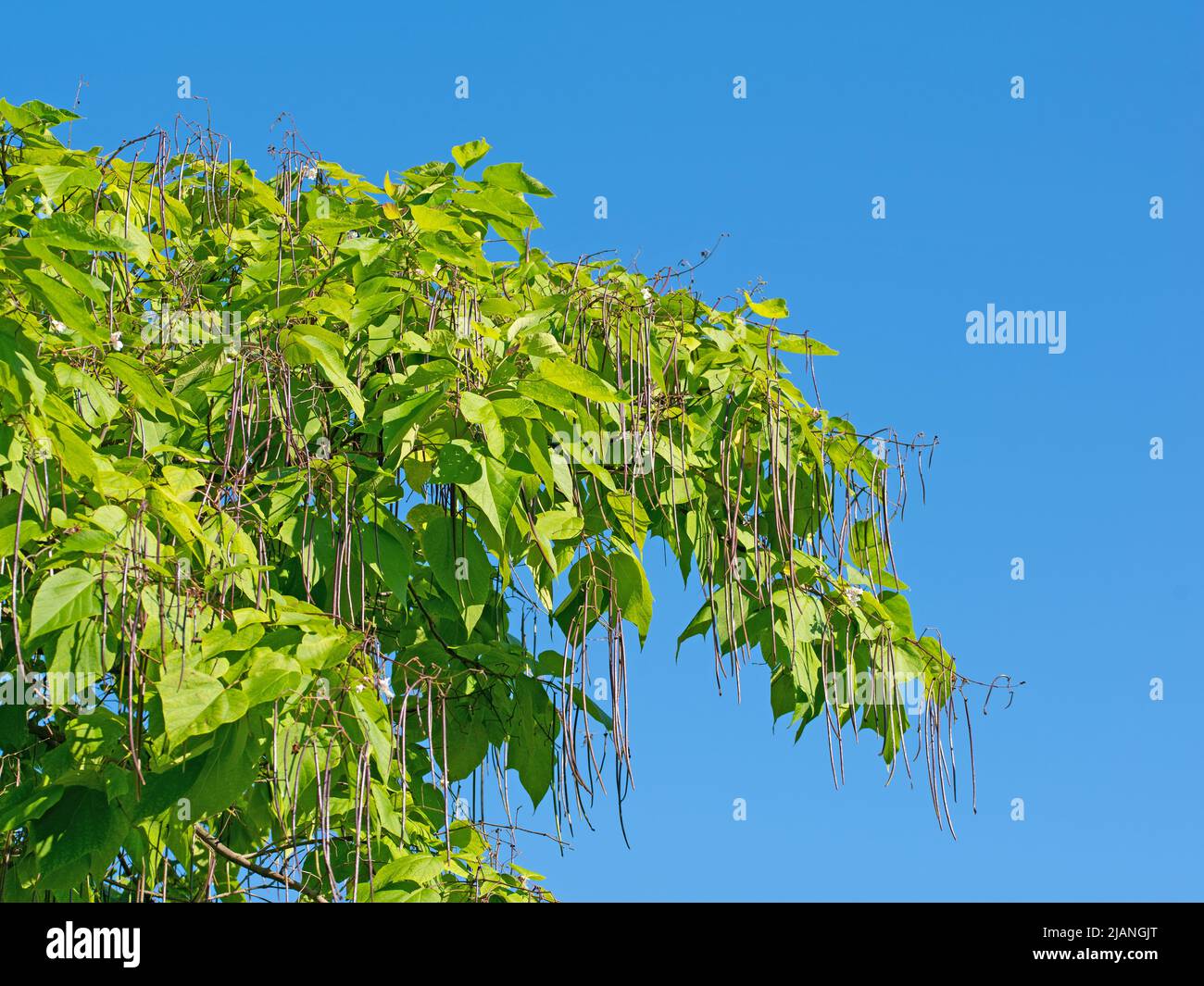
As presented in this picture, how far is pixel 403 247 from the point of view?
3.99m

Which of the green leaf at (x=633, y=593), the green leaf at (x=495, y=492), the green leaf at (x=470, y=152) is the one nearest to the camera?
the green leaf at (x=495, y=492)

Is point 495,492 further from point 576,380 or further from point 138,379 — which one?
point 138,379

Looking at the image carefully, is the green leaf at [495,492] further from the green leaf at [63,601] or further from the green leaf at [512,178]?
the green leaf at [512,178]

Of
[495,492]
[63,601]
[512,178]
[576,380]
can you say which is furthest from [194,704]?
[512,178]

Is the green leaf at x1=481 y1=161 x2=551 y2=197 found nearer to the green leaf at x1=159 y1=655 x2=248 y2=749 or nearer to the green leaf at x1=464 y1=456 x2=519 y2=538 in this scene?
the green leaf at x1=464 y1=456 x2=519 y2=538

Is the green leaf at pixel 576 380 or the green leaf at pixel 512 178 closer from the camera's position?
the green leaf at pixel 576 380

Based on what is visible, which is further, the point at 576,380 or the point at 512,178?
the point at 512,178

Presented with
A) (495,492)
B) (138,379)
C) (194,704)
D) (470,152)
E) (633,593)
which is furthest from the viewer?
(470,152)

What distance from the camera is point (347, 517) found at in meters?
3.67

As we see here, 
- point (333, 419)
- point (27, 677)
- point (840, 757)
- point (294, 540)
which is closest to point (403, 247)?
point (333, 419)

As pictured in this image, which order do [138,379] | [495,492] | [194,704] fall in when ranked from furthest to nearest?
[138,379]
[495,492]
[194,704]

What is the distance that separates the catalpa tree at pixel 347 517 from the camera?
3.12 meters

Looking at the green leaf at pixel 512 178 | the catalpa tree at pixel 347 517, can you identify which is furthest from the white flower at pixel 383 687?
the green leaf at pixel 512 178
